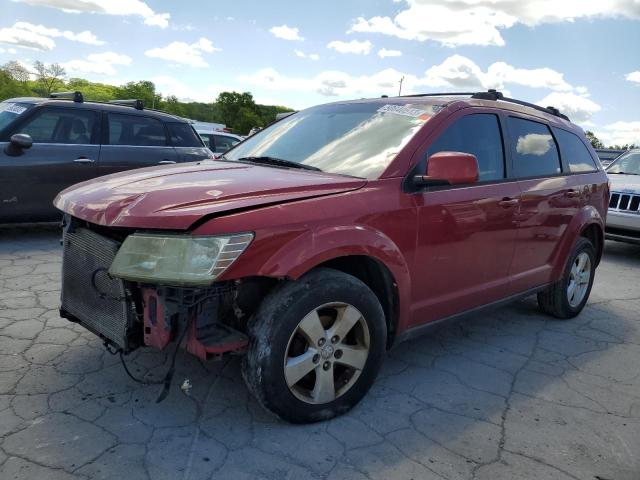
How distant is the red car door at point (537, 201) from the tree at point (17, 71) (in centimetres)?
5333

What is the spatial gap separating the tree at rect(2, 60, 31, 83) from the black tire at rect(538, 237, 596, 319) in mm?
53416

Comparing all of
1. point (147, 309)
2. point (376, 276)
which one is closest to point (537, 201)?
point (376, 276)

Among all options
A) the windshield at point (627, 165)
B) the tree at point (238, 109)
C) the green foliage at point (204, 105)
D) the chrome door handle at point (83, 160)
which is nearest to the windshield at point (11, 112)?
the chrome door handle at point (83, 160)

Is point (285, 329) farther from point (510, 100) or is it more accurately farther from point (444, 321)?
point (510, 100)

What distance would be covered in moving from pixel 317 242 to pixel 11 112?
17.8ft

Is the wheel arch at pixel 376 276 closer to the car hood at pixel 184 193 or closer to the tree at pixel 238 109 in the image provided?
the car hood at pixel 184 193

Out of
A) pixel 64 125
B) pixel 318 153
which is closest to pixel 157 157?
pixel 64 125

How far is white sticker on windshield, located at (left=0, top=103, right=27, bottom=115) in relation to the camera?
6257 millimetres

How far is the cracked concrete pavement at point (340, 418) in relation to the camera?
2.37 meters

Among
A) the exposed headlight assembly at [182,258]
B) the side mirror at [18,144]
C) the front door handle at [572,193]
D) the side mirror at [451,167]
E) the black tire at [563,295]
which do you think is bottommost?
the black tire at [563,295]

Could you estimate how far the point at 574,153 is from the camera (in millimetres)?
4707

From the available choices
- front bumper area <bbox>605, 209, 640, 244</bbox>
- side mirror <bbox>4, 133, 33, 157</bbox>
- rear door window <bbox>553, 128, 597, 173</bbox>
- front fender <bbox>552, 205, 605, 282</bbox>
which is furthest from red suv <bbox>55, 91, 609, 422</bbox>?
front bumper area <bbox>605, 209, 640, 244</bbox>

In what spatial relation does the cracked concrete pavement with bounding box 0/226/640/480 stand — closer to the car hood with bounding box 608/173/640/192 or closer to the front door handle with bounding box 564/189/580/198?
the front door handle with bounding box 564/189/580/198

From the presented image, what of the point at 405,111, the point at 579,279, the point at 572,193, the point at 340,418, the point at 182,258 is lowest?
the point at 340,418
